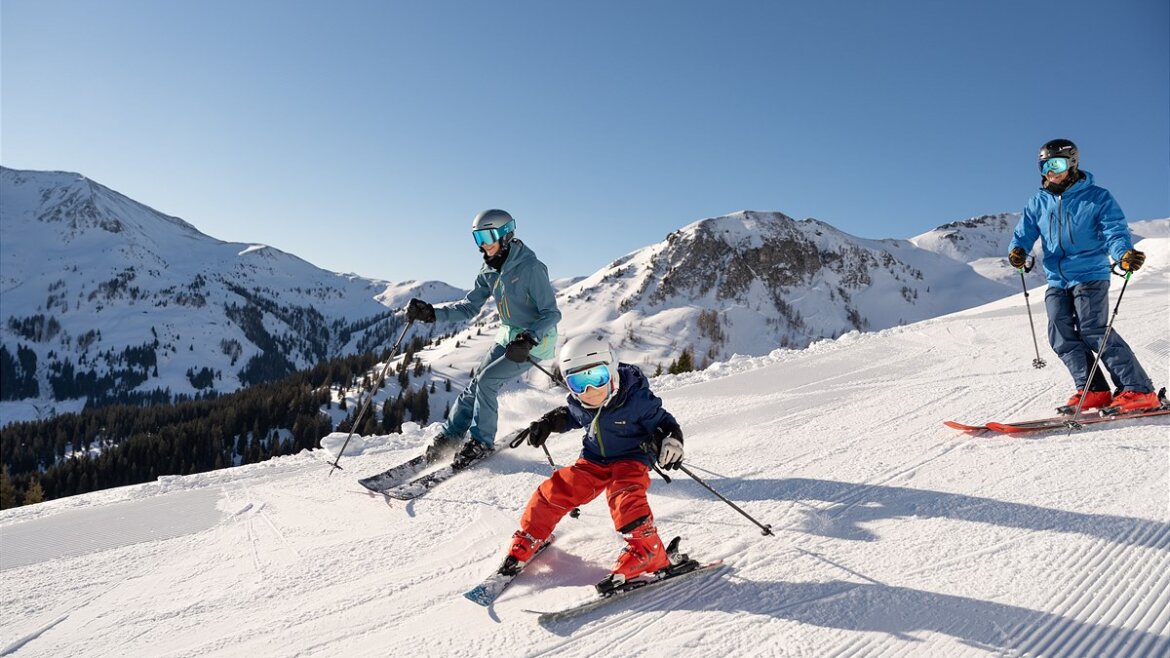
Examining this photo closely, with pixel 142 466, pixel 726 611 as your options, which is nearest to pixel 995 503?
pixel 726 611

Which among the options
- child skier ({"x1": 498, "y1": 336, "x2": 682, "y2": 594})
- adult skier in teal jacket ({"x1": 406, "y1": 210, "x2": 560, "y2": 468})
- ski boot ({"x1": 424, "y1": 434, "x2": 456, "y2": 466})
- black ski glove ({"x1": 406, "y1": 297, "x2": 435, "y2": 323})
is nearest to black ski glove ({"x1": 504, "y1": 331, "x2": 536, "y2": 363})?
adult skier in teal jacket ({"x1": 406, "y1": 210, "x2": 560, "y2": 468})

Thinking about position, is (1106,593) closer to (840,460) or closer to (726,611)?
(726,611)

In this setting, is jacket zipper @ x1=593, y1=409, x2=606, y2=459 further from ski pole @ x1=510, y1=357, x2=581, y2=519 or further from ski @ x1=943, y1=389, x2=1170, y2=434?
ski @ x1=943, y1=389, x2=1170, y2=434

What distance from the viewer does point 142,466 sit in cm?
6319

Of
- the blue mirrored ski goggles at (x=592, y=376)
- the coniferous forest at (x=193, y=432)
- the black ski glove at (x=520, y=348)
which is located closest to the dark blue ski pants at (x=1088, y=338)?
the blue mirrored ski goggles at (x=592, y=376)

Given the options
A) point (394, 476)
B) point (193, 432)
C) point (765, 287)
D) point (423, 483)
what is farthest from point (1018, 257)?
point (765, 287)

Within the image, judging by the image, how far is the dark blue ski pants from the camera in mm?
5180

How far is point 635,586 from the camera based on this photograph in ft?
9.97

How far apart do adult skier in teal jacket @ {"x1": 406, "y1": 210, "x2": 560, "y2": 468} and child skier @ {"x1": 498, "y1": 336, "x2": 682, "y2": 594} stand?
1.60m

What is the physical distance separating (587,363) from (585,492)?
85 centimetres

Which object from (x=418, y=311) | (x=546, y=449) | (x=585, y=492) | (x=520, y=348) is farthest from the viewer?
(x=418, y=311)

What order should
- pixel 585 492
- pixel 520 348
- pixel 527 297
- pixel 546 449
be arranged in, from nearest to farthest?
pixel 585 492
pixel 520 348
pixel 546 449
pixel 527 297

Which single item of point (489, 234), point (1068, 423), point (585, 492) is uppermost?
point (489, 234)

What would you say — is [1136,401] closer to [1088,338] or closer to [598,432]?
[1088,338]
